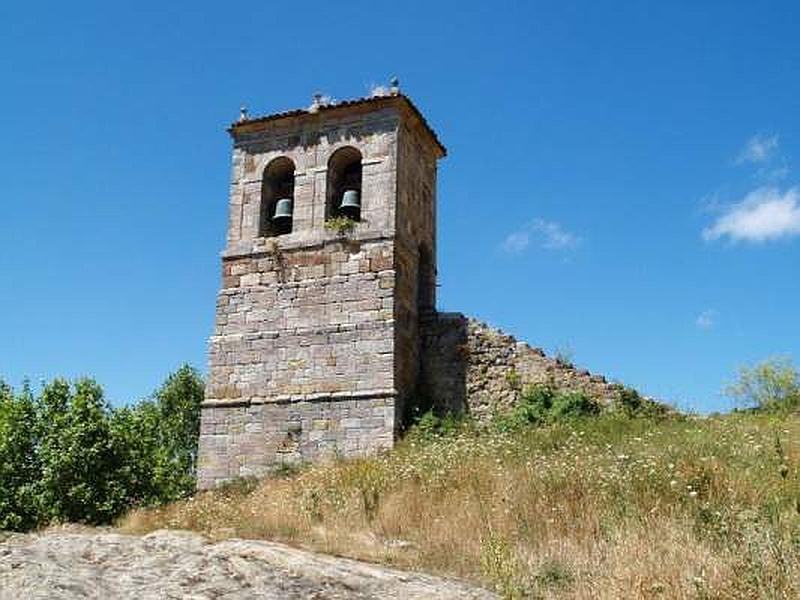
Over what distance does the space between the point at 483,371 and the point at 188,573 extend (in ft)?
35.8

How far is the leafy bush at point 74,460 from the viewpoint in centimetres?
2023

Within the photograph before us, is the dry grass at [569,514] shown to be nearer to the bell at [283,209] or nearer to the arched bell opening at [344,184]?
the arched bell opening at [344,184]

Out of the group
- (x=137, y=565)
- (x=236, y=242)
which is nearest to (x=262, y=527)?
(x=137, y=565)

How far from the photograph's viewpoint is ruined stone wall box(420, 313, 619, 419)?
49.6ft

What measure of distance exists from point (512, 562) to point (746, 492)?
Answer: 104 inches

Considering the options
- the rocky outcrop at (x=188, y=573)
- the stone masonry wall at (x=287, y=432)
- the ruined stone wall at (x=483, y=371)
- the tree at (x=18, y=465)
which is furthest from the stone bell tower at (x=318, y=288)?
the rocky outcrop at (x=188, y=573)

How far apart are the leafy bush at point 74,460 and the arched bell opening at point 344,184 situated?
28.5 feet

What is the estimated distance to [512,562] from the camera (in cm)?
540

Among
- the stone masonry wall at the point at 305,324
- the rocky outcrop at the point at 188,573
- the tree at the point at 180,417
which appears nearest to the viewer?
the rocky outcrop at the point at 188,573

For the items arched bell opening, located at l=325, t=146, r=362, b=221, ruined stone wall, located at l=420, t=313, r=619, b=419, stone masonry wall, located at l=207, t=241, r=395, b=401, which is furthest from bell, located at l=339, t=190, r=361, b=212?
ruined stone wall, located at l=420, t=313, r=619, b=419

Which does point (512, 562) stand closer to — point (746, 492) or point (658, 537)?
point (658, 537)

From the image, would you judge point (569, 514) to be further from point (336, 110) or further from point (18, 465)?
point (18, 465)

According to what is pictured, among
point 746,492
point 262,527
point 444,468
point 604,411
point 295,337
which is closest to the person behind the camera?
point 746,492

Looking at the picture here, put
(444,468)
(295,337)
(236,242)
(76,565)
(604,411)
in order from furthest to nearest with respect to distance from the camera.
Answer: (236,242), (295,337), (604,411), (444,468), (76,565)
